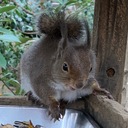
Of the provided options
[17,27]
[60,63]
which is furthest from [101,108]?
[17,27]

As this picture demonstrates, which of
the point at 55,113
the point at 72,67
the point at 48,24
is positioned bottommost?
the point at 55,113

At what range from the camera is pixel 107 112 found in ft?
3.89

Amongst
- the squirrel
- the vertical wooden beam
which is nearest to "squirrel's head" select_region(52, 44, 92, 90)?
the squirrel

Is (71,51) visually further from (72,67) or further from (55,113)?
(55,113)

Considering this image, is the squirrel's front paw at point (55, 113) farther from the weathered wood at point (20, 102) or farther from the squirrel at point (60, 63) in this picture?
the weathered wood at point (20, 102)

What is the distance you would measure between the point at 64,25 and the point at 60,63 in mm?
124


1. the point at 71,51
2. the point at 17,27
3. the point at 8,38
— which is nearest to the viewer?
the point at 8,38

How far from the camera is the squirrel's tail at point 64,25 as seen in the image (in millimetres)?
1328

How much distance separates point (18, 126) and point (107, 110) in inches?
11.6

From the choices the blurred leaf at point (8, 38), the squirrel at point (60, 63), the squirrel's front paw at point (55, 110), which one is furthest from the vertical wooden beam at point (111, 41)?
the blurred leaf at point (8, 38)

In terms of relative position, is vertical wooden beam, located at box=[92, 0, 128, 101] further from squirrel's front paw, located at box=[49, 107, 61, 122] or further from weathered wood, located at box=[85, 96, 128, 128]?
squirrel's front paw, located at box=[49, 107, 61, 122]

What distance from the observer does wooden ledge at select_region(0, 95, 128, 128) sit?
3.55ft

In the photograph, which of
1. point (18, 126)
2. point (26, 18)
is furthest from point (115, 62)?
point (26, 18)

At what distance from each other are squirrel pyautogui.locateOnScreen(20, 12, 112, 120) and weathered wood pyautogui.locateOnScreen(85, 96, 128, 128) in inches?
1.9
